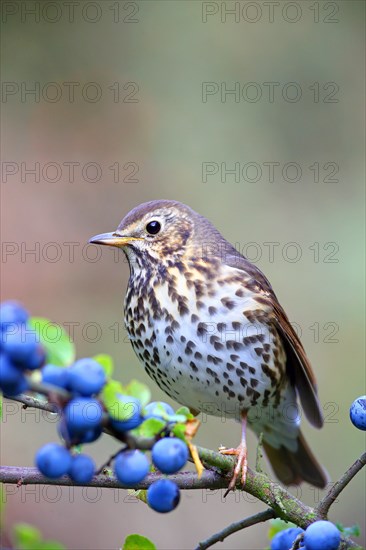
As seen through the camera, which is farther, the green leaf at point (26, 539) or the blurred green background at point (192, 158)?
the blurred green background at point (192, 158)

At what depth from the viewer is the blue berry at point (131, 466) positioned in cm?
140

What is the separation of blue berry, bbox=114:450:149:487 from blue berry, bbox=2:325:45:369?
25cm

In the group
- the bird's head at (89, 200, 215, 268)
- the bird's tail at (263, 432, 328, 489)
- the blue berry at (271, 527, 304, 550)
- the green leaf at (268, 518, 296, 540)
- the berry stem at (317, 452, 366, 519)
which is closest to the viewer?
the berry stem at (317, 452, 366, 519)

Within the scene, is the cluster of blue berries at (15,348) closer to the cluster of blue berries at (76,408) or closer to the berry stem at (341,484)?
the cluster of blue berries at (76,408)

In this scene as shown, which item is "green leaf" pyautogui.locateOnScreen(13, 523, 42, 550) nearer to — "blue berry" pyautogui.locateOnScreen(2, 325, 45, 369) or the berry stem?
"blue berry" pyautogui.locateOnScreen(2, 325, 45, 369)

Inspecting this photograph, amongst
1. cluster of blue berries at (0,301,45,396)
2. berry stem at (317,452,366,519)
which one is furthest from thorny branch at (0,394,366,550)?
cluster of blue berries at (0,301,45,396)

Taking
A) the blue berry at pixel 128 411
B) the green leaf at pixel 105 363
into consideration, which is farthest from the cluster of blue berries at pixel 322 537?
the green leaf at pixel 105 363

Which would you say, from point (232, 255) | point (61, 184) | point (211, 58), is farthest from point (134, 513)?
point (211, 58)

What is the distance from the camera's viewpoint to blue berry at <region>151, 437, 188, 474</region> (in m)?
1.41

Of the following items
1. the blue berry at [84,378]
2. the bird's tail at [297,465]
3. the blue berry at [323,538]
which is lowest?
the bird's tail at [297,465]

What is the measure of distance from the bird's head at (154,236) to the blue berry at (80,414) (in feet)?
7.37

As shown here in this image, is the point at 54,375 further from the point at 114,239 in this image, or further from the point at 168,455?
the point at 114,239

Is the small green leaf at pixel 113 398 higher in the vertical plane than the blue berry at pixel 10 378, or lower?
lower

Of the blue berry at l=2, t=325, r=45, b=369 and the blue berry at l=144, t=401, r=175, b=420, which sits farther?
the blue berry at l=144, t=401, r=175, b=420
